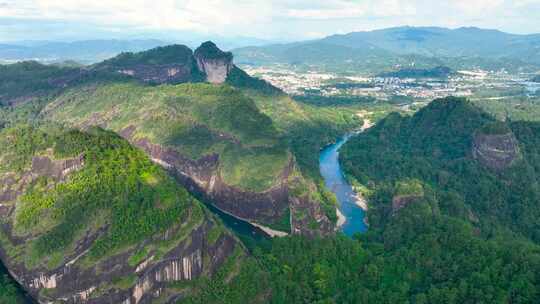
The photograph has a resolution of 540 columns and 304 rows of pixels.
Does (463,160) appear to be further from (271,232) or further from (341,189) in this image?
(271,232)

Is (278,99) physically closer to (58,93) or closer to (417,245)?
(58,93)

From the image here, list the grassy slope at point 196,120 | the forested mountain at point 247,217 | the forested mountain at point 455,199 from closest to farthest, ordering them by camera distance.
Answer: the forested mountain at point 247,217, the forested mountain at point 455,199, the grassy slope at point 196,120

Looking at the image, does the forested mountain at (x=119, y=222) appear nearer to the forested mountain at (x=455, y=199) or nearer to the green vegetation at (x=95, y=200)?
the green vegetation at (x=95, y=200)

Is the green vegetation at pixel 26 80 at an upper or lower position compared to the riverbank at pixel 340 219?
upper

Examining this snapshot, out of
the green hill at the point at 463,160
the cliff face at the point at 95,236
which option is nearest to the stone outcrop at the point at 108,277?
the cliff face at the point at 95,236

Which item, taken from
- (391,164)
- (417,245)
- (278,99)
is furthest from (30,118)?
(417,245)

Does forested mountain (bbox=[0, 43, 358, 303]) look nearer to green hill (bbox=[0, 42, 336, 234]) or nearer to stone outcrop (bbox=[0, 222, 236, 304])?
stone outcrop (bbox=[0, 222, 236, 304])

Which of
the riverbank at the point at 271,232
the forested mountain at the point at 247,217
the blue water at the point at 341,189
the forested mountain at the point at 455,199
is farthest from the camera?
the blue water at the point at 341,189
